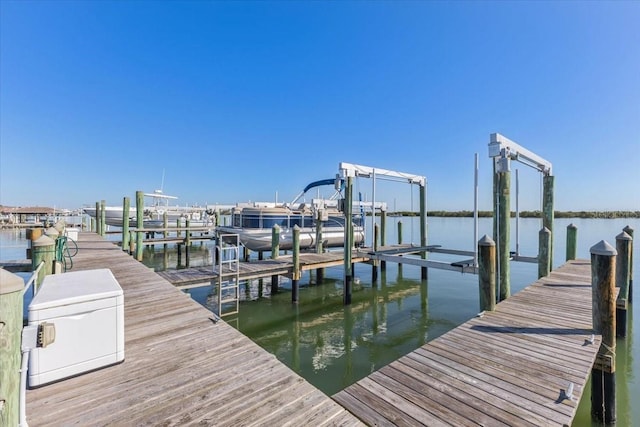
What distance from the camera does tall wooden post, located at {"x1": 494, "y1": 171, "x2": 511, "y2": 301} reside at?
6422 mm

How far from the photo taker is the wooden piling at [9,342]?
156cm

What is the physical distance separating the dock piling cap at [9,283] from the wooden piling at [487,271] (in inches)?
219

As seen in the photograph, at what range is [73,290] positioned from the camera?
9.29ft

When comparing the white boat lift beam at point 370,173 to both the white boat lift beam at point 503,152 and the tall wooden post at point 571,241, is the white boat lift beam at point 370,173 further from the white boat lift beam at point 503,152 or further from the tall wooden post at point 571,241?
the tall wooden post at point 571,241

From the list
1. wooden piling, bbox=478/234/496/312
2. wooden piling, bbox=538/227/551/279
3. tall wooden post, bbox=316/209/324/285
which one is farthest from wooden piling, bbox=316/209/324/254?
wooden piling, bbox=478/234/496/312

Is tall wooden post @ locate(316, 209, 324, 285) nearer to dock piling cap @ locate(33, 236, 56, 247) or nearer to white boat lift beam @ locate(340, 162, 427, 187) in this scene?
white boat lift beam @ locate(340, 162, 427, 187)

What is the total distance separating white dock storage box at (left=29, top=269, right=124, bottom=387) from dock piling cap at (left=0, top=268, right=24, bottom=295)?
1136mm

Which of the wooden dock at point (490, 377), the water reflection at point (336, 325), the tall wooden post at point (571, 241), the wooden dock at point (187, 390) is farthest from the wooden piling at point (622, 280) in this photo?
the wooden dock at point (187, 390)

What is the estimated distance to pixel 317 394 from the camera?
258 centimetres

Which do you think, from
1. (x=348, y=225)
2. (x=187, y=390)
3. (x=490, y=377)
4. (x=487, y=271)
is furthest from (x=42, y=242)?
(x=348, y=225)

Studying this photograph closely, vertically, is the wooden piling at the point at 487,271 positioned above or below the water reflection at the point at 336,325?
above

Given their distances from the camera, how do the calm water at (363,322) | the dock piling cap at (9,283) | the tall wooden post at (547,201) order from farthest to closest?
1. the tall wooden post at (547,201)
2. the calm water at (363,322)
3. the dock piling cap at (9,283)

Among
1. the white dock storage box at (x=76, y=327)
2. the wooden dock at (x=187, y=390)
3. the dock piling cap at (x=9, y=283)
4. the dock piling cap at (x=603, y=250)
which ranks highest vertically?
the dock piling cap at (x=9, y=283)

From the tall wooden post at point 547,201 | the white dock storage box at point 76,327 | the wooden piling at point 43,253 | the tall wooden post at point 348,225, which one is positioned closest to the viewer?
the white dock storage box at point 76,327
